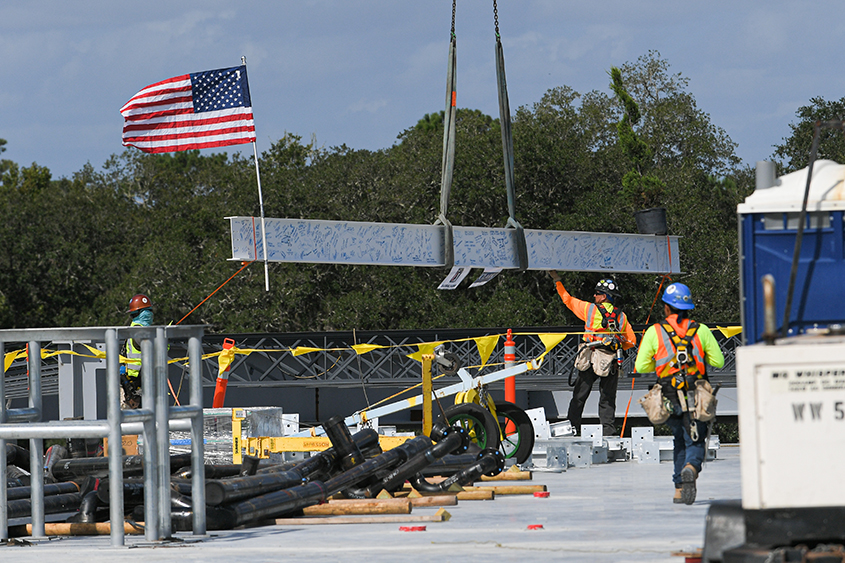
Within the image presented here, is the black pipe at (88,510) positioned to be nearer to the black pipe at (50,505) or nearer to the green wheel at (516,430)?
the black pipe at (50,505)

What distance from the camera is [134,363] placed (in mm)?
13562

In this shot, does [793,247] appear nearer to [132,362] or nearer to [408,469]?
[408,469]

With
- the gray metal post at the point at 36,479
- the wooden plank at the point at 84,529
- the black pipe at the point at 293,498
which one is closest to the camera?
the gray metal post at the point at 36,479

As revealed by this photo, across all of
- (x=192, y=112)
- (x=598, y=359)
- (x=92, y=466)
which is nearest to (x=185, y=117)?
(x=192, y=112)

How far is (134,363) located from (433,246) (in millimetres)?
3947

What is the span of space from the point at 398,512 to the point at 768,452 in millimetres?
4463

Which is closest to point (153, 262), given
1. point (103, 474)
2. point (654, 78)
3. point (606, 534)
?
point (654, 78)

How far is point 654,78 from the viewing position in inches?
2042

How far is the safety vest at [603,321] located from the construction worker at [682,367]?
4514mm

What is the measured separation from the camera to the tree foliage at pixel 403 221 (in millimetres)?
37062

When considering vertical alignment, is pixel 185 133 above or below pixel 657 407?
above

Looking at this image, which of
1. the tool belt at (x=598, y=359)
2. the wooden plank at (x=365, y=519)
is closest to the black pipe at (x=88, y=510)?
the wooden plank at (x=365, y=519)

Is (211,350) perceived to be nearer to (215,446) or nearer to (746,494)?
(215,446)

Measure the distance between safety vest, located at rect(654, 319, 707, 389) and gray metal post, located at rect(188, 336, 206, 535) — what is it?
12.1 ft
